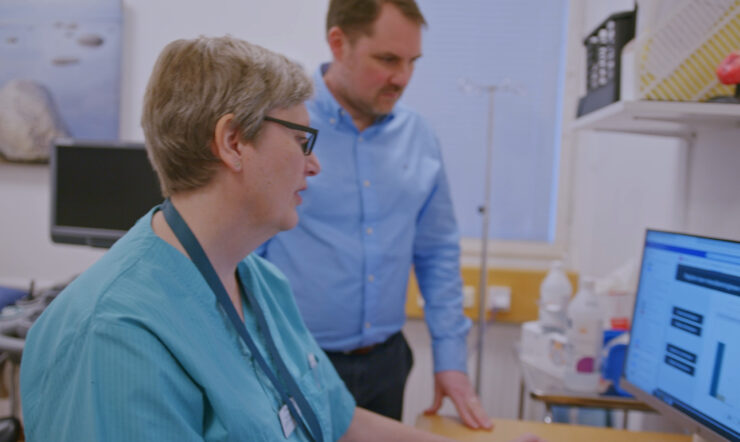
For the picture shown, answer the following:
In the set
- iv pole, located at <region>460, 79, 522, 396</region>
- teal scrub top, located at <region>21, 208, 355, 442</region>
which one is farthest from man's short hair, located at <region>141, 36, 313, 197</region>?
iv pole, located at <region>460, 79, 522, 396</region>

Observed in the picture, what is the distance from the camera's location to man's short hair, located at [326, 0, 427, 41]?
142 centimetres

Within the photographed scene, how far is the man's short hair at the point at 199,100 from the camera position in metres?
0.79

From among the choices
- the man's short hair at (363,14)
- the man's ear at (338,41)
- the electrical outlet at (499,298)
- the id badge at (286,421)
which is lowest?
the electrical outlet at (499,298)

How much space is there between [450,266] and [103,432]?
45.6 inches

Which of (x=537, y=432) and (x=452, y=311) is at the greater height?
(x=452, y=311)

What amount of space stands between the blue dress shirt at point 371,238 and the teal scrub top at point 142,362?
1.93 feet

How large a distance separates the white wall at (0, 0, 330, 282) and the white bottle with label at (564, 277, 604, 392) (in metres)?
1.65

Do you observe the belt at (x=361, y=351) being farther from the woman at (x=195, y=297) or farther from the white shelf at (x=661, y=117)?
the white shelf at (x=661, y=117)

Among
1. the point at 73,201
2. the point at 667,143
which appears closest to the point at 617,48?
the point at 667,143

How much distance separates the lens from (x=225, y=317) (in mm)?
846

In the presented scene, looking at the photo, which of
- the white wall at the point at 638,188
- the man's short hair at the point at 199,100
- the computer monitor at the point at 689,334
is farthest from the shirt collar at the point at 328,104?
the white wall at the point at 638,188

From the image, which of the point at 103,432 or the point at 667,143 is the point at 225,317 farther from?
the point at 667,143

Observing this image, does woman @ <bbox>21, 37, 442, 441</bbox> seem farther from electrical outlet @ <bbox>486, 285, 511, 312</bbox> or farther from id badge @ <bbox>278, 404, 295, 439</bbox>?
electrical outlet @ <bbox>486, 285, 511, 312</bbox>

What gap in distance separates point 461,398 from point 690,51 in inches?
37.2
